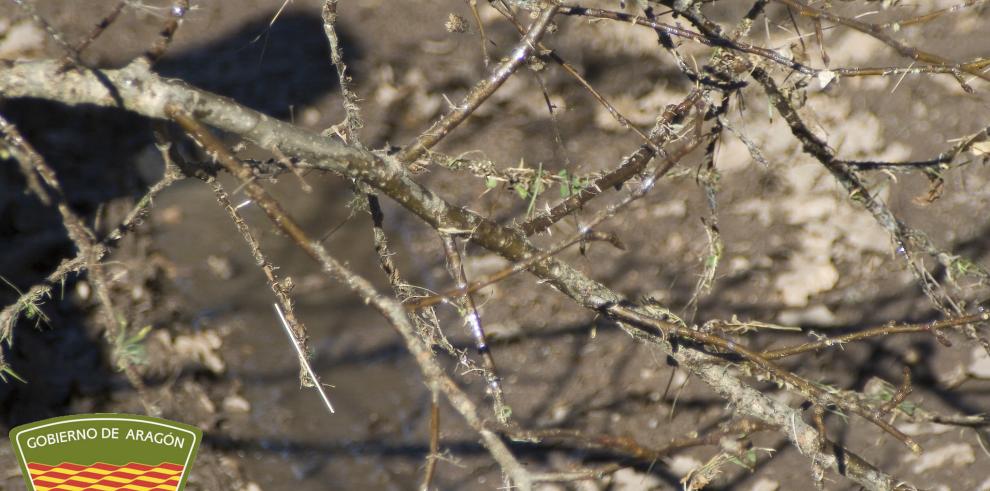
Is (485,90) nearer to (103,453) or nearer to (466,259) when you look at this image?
(466,259)

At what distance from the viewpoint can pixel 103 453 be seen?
149 cm

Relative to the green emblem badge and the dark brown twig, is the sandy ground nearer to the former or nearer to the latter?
the green emblem badge

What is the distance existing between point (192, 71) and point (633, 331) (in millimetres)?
1045

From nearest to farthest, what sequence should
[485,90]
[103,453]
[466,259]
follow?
[485,90] → [103,453] → [466,259]

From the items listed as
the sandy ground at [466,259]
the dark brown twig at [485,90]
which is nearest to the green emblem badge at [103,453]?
the sandy ground at [466,259]

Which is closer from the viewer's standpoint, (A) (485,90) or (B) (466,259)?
(A) (485,90)

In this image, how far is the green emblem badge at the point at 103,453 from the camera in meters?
1.46

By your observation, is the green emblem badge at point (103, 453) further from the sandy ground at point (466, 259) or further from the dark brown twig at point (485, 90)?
the dark brown twig at point (485, 90)

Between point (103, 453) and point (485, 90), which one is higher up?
point (485, 90)

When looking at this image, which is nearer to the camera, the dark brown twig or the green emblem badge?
the dark brown twig

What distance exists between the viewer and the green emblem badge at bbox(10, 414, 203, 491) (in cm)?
146

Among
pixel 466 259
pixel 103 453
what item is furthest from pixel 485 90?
pixel 103 453

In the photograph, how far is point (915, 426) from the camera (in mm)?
1939

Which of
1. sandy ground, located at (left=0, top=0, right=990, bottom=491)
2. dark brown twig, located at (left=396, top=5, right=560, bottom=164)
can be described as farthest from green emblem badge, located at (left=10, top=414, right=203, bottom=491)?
dark brown twig, located at (left=396, top=5, right=560, bottom=164)
